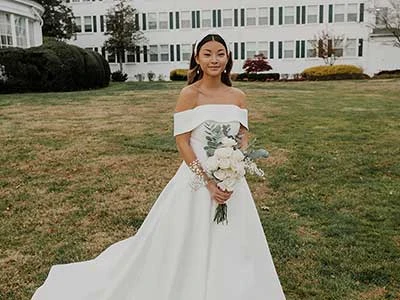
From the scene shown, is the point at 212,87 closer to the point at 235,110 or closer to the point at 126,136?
the point at 235,110

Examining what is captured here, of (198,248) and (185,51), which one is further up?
(185,51)

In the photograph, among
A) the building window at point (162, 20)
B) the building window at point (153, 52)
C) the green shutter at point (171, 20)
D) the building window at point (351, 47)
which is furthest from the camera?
the building window at point (153, 52)

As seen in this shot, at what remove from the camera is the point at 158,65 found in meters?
47.0

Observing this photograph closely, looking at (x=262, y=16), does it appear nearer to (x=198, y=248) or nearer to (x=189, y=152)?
(x=189, y=152)

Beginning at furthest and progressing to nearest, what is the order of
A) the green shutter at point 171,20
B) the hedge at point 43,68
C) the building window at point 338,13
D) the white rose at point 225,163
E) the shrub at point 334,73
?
the green shutter at point 171,20 < the building window at point 338,13 < the shrub at point 334,73 < the hedge at point 43,68 < the white rose at point 225,163

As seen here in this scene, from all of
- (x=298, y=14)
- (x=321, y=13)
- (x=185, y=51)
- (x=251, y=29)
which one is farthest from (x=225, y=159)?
(x=185, y=51)

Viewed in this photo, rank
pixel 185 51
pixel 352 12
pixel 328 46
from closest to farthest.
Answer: pixel 328 46 < pixel 352 12 < pixel 185 51

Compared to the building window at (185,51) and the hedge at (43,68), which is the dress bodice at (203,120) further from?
the building window at (185,51)

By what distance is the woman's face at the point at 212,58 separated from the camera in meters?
3.19

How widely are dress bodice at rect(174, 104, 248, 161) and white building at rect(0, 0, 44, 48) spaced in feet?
78.9

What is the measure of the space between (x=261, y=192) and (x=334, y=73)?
30.3 metres

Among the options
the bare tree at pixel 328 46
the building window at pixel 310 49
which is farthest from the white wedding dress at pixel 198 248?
the building window at pixel 310 49

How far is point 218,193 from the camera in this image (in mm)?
3111

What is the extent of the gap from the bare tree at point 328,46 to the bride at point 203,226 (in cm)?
3951
